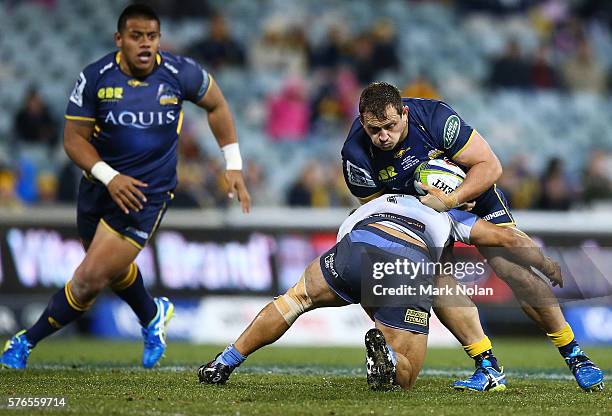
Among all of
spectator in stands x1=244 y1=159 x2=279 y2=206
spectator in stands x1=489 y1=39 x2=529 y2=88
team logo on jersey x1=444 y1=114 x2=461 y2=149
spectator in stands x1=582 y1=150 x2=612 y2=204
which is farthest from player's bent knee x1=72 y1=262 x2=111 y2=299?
spectator in stands x1=489 y1=39 x2=529 y2=88

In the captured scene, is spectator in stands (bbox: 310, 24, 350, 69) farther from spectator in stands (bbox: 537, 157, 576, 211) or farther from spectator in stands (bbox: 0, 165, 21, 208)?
spectator in stands (bbox: 0, 165, 21, 208)

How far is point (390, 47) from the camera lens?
697 inches

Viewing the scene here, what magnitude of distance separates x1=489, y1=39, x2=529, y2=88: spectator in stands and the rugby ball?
1204 centimetres

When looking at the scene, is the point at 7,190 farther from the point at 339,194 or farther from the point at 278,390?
the point at 278,390

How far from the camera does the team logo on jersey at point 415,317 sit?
21.4 ft

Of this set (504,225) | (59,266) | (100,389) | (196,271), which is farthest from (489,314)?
(100,389)

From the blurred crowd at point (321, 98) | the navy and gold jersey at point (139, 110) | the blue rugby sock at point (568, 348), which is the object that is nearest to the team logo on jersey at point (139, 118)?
the navy and gold jersey at point (139, 110)

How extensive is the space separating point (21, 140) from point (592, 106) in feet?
32.9

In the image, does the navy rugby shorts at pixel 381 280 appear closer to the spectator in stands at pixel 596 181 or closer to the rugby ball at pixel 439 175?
the rugby ball at pixel 439 175

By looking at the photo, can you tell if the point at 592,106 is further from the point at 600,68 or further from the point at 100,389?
the point at 100,389

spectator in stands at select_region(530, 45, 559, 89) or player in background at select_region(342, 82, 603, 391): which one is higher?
spectator in stands at select_region(530, 45, 559, 89)

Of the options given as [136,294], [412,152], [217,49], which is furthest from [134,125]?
[217,49]

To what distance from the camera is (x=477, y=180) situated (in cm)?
668

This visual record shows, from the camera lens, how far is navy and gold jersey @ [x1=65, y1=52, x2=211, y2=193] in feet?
24.6
